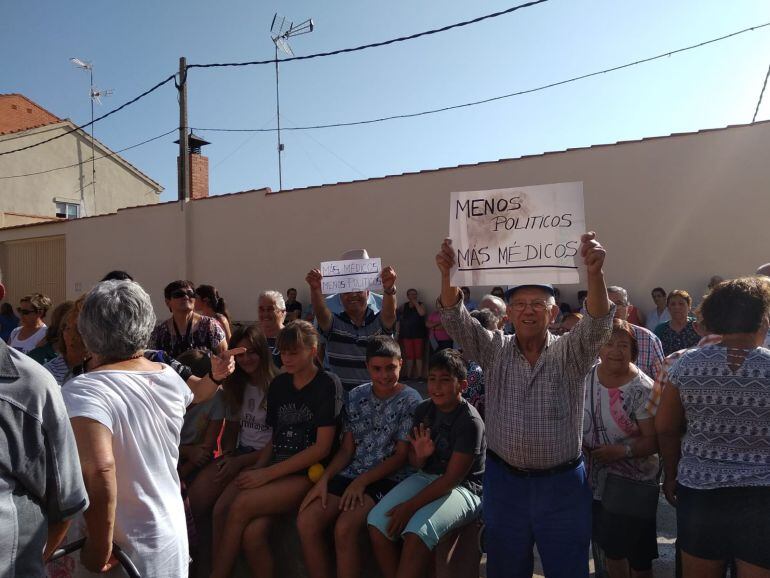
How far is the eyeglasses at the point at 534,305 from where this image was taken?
2691 millimetres

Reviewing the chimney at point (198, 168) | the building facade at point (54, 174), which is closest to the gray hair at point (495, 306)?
the chimney at point (198, 168)

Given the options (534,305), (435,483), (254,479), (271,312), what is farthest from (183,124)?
(534,305)

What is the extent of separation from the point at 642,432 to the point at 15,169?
83.0 ft

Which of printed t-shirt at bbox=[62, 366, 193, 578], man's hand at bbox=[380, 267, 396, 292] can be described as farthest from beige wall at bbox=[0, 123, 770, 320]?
printed t-shirt at bbox=[62, 366, 193, 578]

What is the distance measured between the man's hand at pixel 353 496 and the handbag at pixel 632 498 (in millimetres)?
1262

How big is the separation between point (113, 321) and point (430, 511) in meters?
1.78

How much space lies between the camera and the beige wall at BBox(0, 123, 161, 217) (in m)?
22.7

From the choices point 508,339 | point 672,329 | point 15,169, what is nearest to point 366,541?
point 508,339

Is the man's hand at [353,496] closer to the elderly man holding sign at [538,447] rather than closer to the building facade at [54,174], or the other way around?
the elderly man holding sign at [538,447]

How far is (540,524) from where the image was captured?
8.59 ft

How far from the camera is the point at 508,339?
2818 mm

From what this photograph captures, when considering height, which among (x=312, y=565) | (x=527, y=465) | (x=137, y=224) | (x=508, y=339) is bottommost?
(x=312, y=565)

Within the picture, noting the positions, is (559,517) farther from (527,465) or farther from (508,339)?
(508,339)

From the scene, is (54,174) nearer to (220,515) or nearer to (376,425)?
(220,515)
